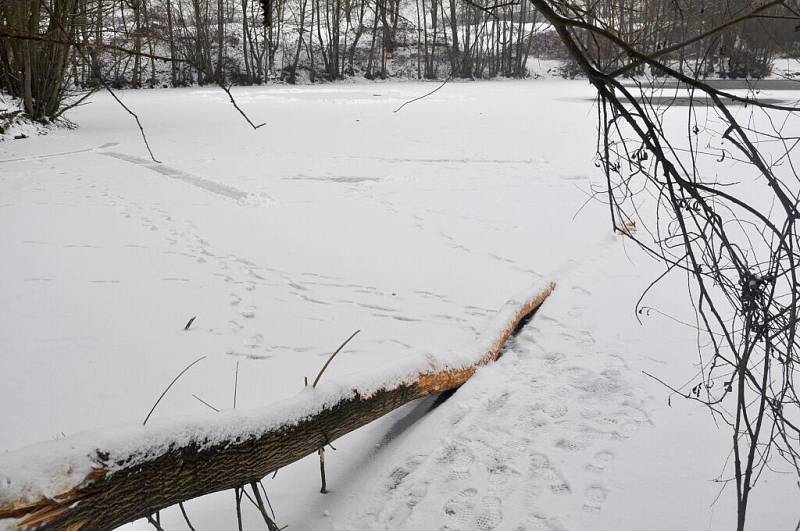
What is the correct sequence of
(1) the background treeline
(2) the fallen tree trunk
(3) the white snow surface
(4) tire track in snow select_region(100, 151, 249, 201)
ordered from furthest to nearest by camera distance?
(4) tire track in snow select_region(100, 151, 249, 201), (3) the white snow surface, (1) the background treeline, (2) the fallen tree trunk

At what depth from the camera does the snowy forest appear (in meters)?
2.15

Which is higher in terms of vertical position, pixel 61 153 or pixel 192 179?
pixel 61 153

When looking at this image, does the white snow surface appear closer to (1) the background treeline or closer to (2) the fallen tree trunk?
(2) the fallen tree trunk

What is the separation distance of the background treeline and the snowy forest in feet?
0.17

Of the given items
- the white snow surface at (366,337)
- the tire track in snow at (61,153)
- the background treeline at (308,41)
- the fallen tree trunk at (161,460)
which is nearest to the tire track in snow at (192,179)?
the white snow surface at (366,337)

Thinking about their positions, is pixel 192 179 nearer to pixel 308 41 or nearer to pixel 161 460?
pixel 161 460

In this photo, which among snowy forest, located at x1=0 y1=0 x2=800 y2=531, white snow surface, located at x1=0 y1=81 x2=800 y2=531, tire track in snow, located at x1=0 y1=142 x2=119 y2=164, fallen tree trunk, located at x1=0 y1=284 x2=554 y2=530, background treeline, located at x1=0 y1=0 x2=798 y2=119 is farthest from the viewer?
tire track in snow, located at x1=0 y1=142 x2=119 y2=164

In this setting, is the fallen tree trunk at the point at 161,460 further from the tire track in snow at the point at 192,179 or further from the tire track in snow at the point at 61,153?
the tire track in snow at the point at 61,153

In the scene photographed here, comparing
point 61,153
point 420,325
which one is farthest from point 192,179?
point 420,325

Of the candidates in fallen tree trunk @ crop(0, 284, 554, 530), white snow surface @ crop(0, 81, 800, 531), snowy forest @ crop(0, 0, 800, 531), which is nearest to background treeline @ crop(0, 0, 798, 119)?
snowy forest @ crop(0, 0, 800, 531)

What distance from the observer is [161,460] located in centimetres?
233

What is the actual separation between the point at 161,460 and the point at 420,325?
322cm

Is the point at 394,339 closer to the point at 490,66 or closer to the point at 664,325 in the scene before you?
the point at 664,325

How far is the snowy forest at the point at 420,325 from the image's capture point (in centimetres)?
215
